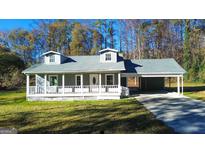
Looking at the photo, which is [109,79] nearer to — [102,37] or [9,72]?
[9,72]

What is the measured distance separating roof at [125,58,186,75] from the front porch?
Result: 2.43 m

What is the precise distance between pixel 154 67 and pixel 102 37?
19867 mm

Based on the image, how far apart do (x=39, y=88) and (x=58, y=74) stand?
90.2 inches

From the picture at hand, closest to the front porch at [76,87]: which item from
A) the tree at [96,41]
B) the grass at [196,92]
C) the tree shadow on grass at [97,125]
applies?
the grass at [196,92]

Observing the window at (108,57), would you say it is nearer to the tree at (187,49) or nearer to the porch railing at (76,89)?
the porch railing at (76,89)

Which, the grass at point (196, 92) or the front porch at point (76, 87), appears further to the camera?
the front porch at point (76, 87)

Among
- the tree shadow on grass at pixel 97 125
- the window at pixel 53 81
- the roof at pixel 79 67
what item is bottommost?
the tree shadow on grass at pixel 97 125

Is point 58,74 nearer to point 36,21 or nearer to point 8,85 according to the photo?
point 8,85

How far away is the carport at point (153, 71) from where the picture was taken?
81.0 feet

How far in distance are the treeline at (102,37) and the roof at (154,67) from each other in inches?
654

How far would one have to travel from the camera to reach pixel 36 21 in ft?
149

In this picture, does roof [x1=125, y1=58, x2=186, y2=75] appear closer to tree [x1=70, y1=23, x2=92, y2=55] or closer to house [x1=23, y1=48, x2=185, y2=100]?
house [x1=23, y1=48, x2=185, y2=100]

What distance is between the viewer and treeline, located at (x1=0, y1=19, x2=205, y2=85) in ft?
147
